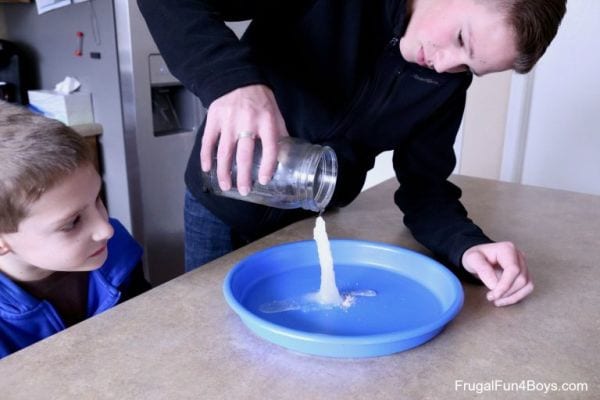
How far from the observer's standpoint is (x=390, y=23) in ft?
3.04

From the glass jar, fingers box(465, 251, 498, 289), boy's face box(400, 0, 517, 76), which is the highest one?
boy's face box(400, 0, 517, 76)

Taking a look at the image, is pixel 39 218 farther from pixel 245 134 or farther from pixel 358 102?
pixel 358 102

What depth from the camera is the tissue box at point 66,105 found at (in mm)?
1753

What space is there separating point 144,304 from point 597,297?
0.66 metres

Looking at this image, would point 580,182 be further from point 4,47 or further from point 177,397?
point 4,47

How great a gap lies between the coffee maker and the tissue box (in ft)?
0.35

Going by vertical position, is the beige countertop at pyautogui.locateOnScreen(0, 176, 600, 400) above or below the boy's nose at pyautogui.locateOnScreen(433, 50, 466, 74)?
below

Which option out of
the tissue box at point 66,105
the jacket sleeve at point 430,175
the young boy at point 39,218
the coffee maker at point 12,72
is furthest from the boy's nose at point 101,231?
the coffee maker at point 12,72

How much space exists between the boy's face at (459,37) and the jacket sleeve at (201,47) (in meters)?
0.29

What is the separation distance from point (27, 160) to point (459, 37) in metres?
0.65

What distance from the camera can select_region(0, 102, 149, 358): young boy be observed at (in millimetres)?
791

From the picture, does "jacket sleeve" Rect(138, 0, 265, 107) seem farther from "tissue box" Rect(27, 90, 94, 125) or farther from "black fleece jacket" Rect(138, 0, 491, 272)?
"tissue box" Rect(27, 90, 94, 125)

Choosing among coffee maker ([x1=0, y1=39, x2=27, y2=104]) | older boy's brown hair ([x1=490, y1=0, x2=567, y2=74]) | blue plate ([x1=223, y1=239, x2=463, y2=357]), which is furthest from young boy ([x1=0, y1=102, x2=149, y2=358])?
coffee maker ([x1=0, y1=39, x2=27, y2=104])

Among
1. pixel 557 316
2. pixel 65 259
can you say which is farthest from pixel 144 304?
pixel 557 316
